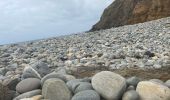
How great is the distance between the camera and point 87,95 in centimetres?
611

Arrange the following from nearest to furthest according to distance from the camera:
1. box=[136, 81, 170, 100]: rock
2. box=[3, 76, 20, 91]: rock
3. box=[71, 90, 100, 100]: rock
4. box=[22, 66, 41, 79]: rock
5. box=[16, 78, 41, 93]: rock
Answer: box=[71, 90, 100, 100]: rock < box=[136, 81, 170, 100]: rock < box=[16, 78, 41, 93]: rock < box=[3, 76, 20, 91]: rock < box=[22, 66, 41, 79]: rock

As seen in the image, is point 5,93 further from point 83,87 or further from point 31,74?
point 83,87

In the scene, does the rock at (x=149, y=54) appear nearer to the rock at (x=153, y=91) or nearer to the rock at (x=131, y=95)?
the rock at (x=153, y=91)

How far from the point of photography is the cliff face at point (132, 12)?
35344 millimetres

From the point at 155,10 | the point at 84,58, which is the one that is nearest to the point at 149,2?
the point at 155,10

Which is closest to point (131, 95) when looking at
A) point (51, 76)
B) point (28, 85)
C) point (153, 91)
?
point (153, 91)

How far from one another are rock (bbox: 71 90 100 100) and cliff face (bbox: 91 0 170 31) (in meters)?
29.3

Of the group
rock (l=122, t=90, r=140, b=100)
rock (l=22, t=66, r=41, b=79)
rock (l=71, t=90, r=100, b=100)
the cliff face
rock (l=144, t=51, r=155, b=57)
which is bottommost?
the cliff face

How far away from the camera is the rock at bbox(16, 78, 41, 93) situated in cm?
682

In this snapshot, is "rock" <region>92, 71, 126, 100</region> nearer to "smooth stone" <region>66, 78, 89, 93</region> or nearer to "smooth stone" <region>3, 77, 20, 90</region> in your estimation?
"smooth stone" <region>66, 78, 89, 93</region>

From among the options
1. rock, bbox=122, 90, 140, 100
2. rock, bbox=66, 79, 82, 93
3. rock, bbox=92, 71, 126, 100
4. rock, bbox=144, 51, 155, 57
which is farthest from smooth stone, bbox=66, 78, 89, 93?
rock, bbox=144, 51, 155, 57

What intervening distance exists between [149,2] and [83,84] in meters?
30.4

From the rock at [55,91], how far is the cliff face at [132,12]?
95.7 feet

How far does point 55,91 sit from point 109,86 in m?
0.78
